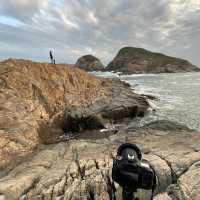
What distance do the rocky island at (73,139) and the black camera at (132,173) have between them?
→ 0.25 meters

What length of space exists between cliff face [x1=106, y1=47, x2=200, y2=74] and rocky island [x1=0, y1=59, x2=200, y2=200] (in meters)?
134

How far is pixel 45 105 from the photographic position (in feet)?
70.8

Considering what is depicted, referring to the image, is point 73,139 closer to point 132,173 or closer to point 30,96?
point 30,96

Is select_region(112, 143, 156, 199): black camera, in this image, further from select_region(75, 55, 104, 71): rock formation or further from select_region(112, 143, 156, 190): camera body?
select_region(75, 55, 104, 71): rock formation

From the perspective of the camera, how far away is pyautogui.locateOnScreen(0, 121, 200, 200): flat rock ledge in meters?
8.20

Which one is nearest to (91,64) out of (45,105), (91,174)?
(45,105)

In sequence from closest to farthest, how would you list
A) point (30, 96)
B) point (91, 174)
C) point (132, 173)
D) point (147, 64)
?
point (132, 173) → point (91, 174) → point (30, 96) → point (147, 64)

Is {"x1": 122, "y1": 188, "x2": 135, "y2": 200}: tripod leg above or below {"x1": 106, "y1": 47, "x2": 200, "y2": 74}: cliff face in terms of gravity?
above

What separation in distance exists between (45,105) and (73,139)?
4918 mm

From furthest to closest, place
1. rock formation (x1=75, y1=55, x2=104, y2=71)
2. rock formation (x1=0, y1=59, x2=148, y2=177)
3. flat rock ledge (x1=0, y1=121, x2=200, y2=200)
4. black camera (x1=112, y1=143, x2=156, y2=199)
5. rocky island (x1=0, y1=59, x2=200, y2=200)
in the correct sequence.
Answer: rock formation (x1=75, y1=55, x2=104, y2=71) < rock formation (x1=0, y1=59, x2=148, y2=177) < rocky island (x1=0, y1=59, x2=200, y2=200) < flat rock ledge (x1=0, y1=121, x2=200, y2=200) < black camera (x1=112, y1=143, x2=156, y2=199)

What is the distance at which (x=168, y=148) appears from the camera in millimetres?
11023

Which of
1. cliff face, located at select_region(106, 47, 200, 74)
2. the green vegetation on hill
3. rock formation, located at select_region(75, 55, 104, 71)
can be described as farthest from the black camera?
rock formation, located at select_region(75, 55, 104, 71)

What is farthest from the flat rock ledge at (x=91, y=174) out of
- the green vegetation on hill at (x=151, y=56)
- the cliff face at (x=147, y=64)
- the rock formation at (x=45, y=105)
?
the green vegetation on hill at (x=151, y=56)

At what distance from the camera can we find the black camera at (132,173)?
Answer: 382 cm
